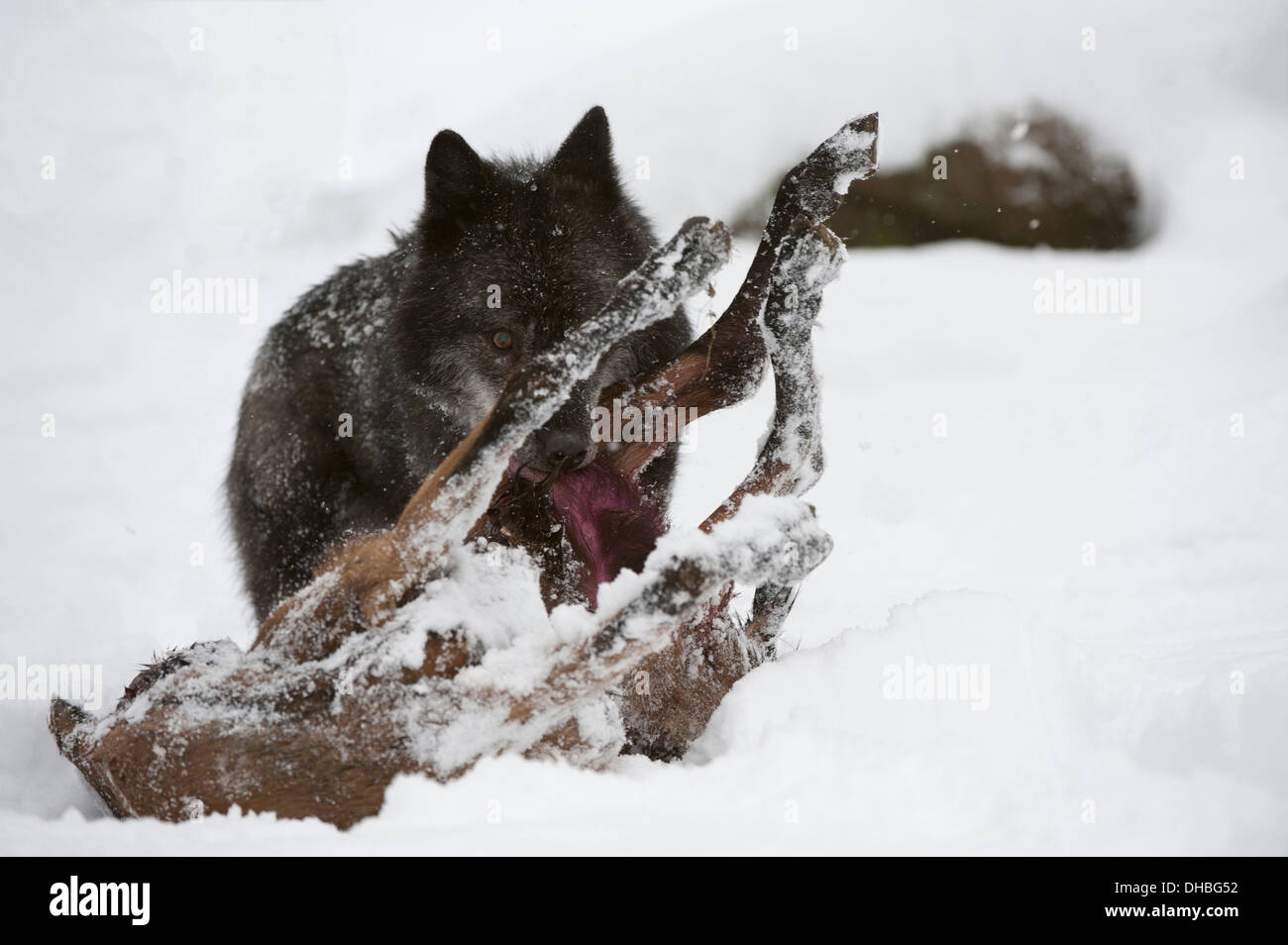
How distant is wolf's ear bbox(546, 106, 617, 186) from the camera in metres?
3.84

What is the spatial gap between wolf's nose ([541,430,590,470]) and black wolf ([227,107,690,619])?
13 centimetres

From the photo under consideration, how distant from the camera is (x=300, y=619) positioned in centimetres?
235

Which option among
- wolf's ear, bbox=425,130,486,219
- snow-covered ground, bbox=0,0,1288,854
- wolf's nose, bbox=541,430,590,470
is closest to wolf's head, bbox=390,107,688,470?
wolf's ear, bbox=425,130,486,219

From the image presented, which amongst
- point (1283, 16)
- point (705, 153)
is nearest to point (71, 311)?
point (705, 153)

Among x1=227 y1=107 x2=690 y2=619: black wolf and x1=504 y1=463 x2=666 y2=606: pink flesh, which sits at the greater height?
x1=227 y1=107 x2=690 y2=619: black wolf

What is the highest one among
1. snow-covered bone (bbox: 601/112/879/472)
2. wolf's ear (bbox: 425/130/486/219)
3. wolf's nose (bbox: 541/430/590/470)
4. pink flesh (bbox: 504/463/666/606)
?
wolf's ear (bbox: 425/130/486/219)

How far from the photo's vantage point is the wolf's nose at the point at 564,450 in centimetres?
286

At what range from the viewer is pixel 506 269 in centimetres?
364

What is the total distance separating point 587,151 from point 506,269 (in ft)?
2.08

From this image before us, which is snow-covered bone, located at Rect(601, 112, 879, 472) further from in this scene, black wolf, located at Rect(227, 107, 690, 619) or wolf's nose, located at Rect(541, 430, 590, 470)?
black wolf, located at Rect(227, 107, 690, 619)

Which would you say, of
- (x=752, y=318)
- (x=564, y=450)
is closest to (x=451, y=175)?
(x=564, y=450)

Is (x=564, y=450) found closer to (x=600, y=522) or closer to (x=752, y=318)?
(x=600, y=522)

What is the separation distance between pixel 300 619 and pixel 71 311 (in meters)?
6.15
